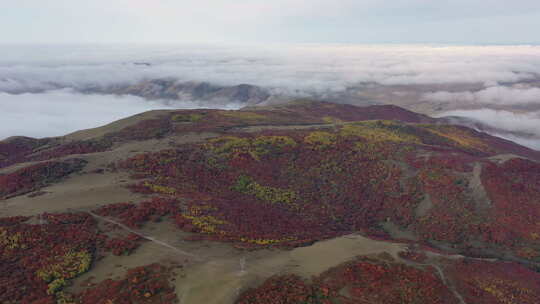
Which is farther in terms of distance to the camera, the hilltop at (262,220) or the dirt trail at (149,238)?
the dirt trail at (149,238)

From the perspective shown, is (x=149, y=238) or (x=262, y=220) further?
(x=262, y=220)

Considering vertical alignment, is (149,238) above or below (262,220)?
above

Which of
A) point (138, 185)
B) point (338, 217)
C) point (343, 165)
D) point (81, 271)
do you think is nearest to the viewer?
point (81, 271)

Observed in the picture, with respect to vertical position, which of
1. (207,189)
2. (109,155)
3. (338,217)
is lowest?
(338,217)

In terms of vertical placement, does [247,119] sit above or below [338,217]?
above

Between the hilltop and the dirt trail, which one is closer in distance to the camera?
the hilltop

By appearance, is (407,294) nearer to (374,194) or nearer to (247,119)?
(374,194)

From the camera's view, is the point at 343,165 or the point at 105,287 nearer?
the point at 105,287

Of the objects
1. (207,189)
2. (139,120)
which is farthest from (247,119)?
(207,189)
